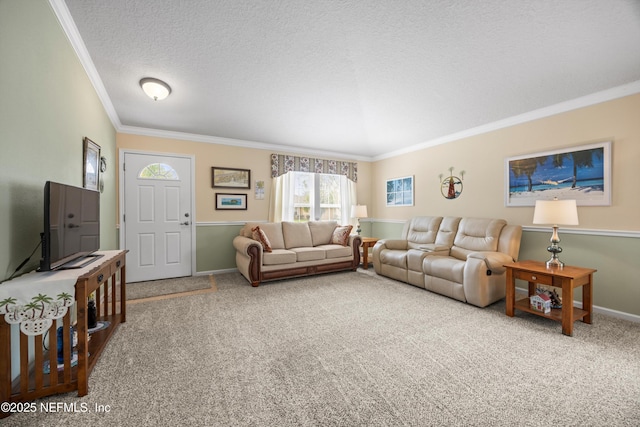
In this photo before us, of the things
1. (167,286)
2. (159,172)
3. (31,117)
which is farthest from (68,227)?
(159,172)

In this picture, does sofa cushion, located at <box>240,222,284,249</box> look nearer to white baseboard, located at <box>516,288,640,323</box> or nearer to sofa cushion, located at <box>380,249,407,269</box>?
sofa cushion, located at <box>380,249,407,269</box>

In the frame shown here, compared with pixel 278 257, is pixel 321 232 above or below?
above

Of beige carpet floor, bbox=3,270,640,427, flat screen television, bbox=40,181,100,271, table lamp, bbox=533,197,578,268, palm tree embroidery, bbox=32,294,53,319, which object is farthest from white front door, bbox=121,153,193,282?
table lamp, bbox=533,197,578,268

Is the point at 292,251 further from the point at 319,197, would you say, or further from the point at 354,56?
the point at 354,56

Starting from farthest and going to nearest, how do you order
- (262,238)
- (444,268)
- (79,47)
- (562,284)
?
(262,238) → (444,268) → (562,284) → (79,47)

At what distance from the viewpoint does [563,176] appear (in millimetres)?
3164

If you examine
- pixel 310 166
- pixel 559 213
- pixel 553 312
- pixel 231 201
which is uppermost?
pixel 310 166

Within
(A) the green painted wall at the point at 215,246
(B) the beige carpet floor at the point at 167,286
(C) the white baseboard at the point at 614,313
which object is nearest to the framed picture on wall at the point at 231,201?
(A) the green painted wall at the point at 215,246

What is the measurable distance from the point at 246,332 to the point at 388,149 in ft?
14.6

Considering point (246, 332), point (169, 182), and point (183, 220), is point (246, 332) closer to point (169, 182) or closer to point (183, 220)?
point (183, 220)

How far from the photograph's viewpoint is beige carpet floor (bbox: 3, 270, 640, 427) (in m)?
1.44

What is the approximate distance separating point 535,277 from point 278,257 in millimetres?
3133

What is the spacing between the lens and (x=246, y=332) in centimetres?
244

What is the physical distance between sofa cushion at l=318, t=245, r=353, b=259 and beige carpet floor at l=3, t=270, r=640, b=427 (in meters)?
1.59
